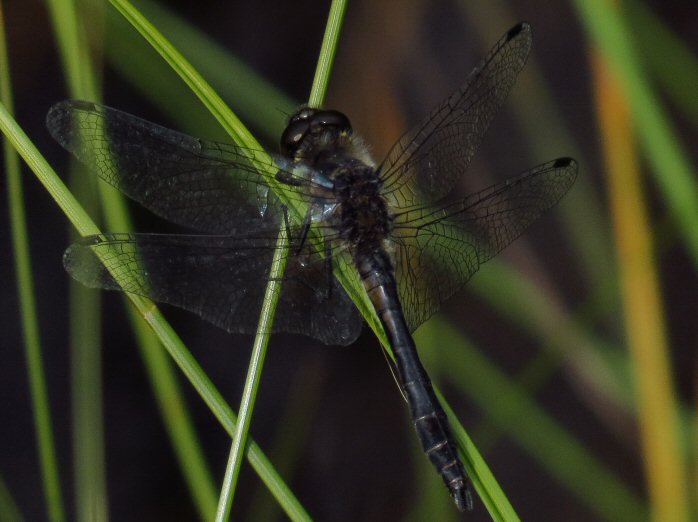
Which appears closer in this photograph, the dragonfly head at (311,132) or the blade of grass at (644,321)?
the dragonfly head at (311,132)

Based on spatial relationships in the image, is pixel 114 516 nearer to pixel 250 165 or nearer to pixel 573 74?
pixel 250 165

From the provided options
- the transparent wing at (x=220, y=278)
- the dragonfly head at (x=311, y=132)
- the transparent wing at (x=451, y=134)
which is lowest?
the transparent wing at (x=220, y=278)

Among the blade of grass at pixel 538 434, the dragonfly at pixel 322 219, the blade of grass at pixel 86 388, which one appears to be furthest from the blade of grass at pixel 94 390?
the blade of grass at pixel 538 434

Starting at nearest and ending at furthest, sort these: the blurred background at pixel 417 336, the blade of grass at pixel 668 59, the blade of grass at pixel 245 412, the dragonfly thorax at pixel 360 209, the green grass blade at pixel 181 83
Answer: the blade of grass at pixel 245 412 < the dragonfly thorax at pixel 360 209 < the blurred background at pixel 417 336 < the green grass blade at pixel 181 83 < the blade of grass at pixel 668 59

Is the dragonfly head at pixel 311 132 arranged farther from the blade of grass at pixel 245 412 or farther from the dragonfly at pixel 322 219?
the blade of grass at pixel 245 412

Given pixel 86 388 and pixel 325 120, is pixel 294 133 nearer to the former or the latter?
pixel 325 120

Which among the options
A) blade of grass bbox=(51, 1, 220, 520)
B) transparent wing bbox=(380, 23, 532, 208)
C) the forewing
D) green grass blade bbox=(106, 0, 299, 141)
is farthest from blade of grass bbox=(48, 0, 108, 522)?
transparent wing bbox=(380, 23, 532, 208)

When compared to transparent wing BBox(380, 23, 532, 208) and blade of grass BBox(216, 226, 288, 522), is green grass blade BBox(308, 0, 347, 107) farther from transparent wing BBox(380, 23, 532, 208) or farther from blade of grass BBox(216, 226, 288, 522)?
blade of grass BBox(216, 226, 288, 522)
